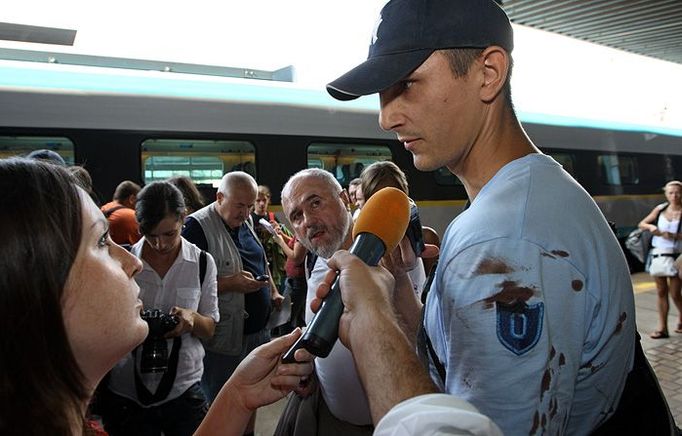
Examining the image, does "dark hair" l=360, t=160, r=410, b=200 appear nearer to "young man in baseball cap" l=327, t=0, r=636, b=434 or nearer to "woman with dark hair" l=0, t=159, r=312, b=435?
"young man in baseball cap" l=327, t=0, r=636, b=434

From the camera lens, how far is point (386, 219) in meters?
1.38

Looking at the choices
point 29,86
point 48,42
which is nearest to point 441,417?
point 29,86

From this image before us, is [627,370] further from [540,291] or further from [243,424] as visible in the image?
[243,424]

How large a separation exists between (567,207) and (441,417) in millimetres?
519

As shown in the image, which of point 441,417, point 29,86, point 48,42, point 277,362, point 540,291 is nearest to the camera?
point 441,417

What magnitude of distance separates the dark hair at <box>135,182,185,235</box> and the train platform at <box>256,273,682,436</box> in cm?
220

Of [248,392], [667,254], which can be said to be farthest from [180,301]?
[667,254]

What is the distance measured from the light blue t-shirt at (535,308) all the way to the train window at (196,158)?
5283mm

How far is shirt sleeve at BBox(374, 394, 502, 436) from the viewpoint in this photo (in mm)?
725

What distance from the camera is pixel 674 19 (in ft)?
28.7

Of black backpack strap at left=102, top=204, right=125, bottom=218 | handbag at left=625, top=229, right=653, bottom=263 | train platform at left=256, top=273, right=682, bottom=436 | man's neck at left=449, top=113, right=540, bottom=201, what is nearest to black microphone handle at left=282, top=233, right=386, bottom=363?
man's neck at left=449, top=113, right=540, bottom=201

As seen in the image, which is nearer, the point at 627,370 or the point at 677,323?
the point at 627,370

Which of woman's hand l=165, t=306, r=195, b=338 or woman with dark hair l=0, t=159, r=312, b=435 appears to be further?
woman's hand l=165, t=306, r=195, b=338

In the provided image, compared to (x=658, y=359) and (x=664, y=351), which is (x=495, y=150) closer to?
(x=658, y=359)
